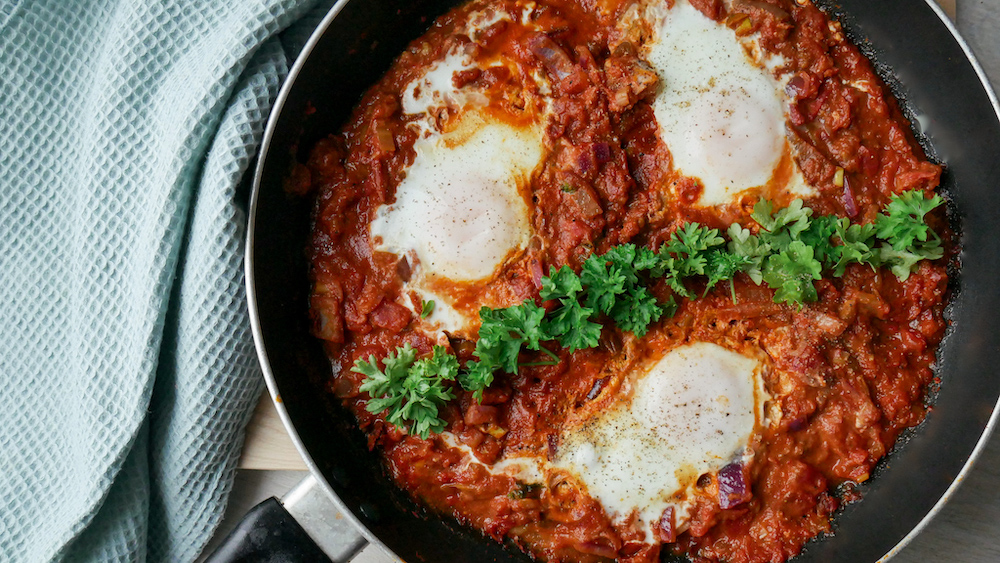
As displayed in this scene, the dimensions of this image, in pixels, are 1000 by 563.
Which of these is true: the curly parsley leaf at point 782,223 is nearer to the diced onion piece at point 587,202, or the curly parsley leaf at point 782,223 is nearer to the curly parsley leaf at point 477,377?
the diced onion piece at point 587,202

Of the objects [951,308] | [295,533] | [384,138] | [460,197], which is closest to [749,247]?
[951,308]

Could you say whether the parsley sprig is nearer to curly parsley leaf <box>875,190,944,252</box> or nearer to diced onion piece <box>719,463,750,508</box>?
curly parsley leaf <box>875,190,944,252</box>

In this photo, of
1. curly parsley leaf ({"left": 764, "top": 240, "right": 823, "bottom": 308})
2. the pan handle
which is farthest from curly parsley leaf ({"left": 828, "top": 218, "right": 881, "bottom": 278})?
the pan handle

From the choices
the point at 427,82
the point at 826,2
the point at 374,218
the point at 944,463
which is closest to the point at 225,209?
the point at 374,218

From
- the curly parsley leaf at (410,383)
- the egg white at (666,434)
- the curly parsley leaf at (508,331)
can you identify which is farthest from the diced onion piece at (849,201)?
the curly parsley leaf at (410,383)

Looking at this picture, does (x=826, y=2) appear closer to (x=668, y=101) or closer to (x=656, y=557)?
(x=668, y=101)

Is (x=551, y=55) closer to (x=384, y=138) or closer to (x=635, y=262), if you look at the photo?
(x=384, y=138)

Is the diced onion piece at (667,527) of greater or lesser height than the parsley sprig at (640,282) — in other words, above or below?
below
